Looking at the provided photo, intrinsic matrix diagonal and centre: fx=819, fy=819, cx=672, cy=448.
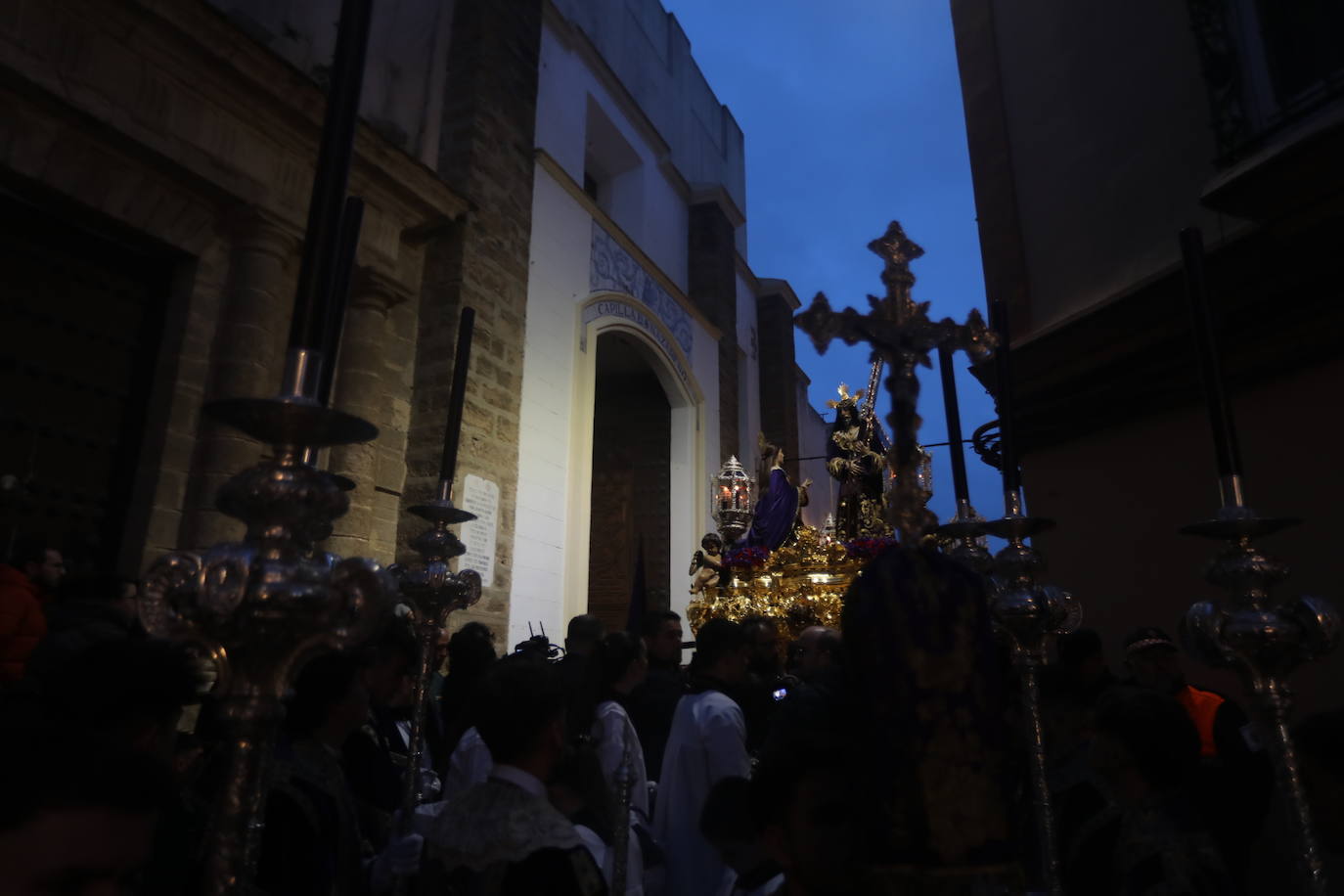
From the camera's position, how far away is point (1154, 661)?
330 cm

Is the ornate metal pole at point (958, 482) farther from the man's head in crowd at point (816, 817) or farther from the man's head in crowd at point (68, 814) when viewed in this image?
the man's head in crowd at point (68, 814)

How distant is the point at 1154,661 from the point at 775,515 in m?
4.71

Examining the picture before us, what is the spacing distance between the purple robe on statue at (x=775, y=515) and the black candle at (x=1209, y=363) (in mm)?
5823

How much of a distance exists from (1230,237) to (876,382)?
3921mm

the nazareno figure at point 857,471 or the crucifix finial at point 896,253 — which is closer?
the crucifix finial at point 896,253

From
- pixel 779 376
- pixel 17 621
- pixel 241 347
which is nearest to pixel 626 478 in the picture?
pixel 779 376

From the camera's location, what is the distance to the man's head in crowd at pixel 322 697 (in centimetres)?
222

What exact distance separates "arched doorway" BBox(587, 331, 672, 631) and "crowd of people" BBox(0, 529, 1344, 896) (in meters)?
8.55

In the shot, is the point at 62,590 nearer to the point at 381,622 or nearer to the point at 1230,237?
the point at 381,622

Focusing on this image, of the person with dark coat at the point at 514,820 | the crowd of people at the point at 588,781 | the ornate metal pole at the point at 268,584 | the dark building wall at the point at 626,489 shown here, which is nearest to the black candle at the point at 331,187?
the ornate metal pole at the point at 268,584

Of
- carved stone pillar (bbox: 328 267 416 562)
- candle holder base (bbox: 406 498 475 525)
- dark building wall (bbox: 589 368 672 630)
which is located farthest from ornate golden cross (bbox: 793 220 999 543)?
dark building wall (bbox: 589 368 672 630)

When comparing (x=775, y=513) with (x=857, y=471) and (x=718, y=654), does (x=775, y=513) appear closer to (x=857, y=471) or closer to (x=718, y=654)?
(x=857, y=471)

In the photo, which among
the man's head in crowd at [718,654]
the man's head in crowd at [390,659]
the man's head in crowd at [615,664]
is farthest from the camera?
the man's head in crowd at [615,664]

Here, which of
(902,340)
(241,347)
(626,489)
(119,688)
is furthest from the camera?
(626,489)
